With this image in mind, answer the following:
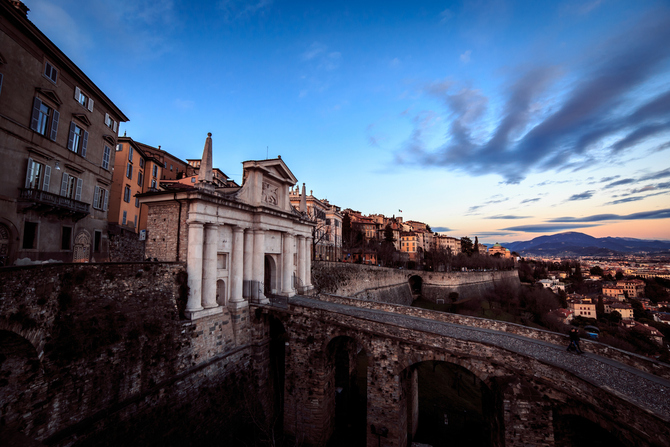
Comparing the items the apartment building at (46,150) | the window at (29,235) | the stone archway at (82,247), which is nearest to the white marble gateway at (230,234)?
the apartment building at (46,150)

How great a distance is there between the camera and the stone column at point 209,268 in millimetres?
13898

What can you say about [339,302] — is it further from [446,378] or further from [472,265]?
[472,265]

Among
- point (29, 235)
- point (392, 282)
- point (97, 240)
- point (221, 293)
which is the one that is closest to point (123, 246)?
point (97, 240)

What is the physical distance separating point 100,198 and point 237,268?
12863mm

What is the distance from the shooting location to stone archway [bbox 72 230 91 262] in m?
18.1

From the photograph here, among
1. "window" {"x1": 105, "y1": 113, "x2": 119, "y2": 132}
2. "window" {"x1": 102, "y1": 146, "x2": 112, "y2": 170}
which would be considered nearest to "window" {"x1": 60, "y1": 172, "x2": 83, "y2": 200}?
"window" {"x1": 102, "y1": 146, "x2": 112, "y2": 170}

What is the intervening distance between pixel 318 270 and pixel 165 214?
56.8 ft

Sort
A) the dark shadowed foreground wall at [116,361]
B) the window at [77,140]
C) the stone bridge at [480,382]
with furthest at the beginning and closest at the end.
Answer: the window at [77,140] < the stone bridge at [480,382] < the dark shadowed foreground wall at [116,361]

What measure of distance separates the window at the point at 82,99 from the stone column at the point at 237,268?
44.4ft

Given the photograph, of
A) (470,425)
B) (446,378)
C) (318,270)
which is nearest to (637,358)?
(470,425)

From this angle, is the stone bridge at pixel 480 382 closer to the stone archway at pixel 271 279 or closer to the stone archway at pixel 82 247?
the stone archway at pixel 271 279

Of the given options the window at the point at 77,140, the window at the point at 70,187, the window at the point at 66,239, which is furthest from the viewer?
the window at the point at 77,140

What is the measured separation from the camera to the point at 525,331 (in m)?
14.4

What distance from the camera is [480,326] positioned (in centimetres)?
1605
